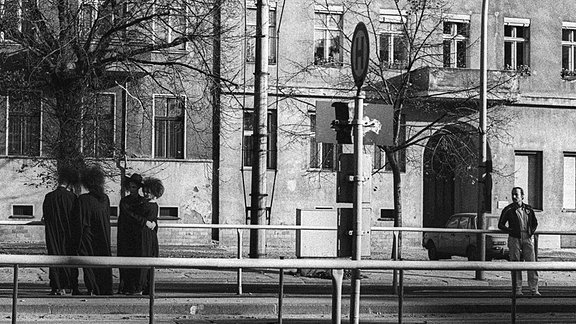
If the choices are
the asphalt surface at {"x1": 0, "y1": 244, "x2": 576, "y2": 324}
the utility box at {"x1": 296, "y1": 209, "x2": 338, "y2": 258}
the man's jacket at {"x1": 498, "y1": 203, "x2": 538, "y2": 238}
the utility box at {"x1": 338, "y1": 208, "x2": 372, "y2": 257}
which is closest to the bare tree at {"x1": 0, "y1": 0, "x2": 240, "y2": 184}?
the utility box at {"x1": 296, "y1": 209, "x2": 338, "y2": 258}

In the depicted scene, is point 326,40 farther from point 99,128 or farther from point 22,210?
point 22,210

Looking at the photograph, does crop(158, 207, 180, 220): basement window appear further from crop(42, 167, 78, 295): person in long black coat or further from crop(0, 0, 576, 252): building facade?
crop(42, 167, 78, 295): person in long black coat

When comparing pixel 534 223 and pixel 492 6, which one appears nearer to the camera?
pixel 534 223

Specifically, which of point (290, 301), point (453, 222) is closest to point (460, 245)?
point (453, 222)

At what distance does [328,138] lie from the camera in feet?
43.5

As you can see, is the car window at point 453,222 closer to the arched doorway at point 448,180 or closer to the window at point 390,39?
the arched doorway at point 448,180

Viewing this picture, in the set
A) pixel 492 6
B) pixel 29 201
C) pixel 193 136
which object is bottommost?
pixel 29 201

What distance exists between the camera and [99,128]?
92.7 ft

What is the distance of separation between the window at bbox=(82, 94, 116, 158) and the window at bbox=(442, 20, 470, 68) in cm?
1113

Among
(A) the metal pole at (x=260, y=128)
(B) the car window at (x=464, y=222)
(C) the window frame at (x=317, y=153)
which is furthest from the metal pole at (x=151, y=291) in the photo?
(C) the window frame at (x=317, y=153)

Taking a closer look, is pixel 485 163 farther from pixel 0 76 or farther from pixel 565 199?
pixel 565 199

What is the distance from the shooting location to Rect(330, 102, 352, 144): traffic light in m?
12.7

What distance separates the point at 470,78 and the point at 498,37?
9.41ft

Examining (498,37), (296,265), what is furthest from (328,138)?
(498,37)
